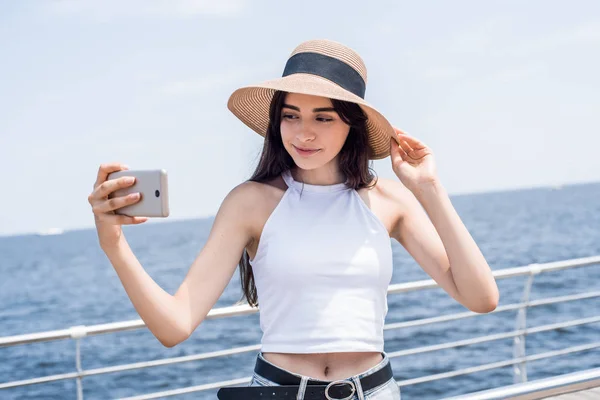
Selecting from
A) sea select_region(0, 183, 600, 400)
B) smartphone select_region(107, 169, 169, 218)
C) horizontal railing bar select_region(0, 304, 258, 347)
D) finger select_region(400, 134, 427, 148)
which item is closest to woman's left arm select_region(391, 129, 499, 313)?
finger select_region(400, 134, 427, 148)

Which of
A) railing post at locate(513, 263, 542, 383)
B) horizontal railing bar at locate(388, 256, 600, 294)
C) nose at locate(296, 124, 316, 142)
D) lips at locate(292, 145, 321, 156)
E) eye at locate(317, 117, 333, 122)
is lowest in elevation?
railing post at locate(513, 263, 542, 383)

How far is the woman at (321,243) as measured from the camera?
166 centimetres

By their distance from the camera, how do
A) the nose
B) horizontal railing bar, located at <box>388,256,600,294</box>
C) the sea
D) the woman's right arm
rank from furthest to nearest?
the sea < horizontal railing bar, located at <box>388,256,600,294</box> < the nose < the woman's right arm

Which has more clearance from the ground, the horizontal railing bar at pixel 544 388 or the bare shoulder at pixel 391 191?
the bare shoulder at pixel 391 191

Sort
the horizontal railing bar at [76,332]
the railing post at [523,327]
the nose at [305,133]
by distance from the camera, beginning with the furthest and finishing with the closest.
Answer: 1. the railing post at [523,327]
2. the horizontal railing bar at [76,332]
3. the nose at [305,133]

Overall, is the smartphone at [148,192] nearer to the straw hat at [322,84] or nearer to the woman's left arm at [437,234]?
the straw hat at [322,84]

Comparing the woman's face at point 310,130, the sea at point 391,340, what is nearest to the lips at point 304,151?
the woman's face at point 310,130

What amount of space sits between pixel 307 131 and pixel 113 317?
2499cm

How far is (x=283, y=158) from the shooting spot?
6.23 feet

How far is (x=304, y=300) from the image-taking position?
5.51 feet

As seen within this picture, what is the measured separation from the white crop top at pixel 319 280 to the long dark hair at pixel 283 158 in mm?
127

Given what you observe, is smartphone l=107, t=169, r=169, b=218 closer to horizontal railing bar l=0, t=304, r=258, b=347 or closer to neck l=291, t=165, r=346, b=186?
neck l=291, t=165, r=346, b=186

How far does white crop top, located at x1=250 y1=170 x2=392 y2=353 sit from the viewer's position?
1676 millimetres

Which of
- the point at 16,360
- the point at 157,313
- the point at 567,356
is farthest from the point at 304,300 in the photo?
the point at 16,360
